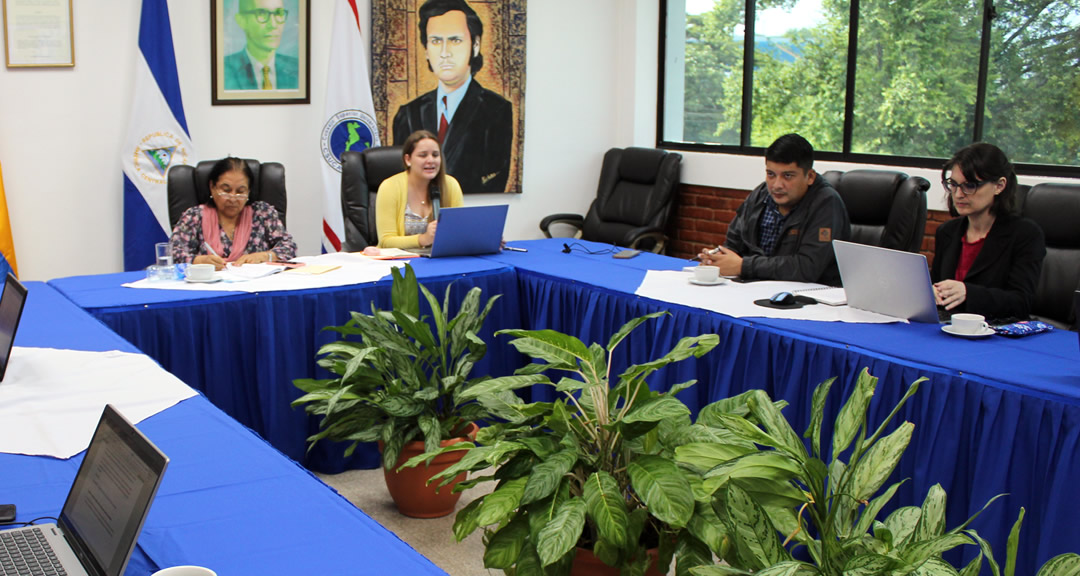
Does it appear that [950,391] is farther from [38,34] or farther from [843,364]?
[38,34]

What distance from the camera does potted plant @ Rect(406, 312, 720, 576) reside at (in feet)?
5.67

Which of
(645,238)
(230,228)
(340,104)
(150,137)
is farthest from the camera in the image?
(645,238)

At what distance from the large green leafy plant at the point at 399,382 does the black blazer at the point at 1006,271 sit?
153 cm

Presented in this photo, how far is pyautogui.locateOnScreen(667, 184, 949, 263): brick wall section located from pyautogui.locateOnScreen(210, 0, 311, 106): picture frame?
2427 millimetres

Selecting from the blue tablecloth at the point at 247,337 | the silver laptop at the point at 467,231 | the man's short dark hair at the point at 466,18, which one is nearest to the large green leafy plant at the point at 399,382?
the blue tablecloth at the point at 247,337

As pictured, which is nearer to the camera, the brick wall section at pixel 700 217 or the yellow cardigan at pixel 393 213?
the yellow cardigan at pixel 393 213

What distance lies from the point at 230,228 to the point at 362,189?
2.42 ft

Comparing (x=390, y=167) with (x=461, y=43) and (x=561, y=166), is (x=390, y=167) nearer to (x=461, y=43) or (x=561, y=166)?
(x=461, y=43)

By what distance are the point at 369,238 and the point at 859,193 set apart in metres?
2.19

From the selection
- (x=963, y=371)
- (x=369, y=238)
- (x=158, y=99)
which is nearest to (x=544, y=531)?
(x=963, y=371)

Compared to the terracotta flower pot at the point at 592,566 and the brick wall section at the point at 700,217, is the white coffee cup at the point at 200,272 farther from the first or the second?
the brick wall section at the point at 700,217

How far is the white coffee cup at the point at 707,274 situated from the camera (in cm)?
332

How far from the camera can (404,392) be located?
9.56 feet

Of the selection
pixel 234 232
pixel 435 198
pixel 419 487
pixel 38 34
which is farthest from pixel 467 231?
pixel 38 34
